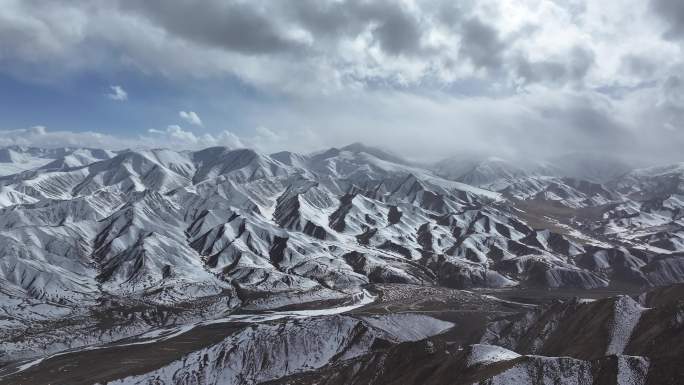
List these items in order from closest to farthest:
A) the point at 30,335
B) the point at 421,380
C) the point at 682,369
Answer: the point at 682,369
the point at 421,380
the point at 30,335

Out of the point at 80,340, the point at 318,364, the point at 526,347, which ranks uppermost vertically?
the point at 526,347

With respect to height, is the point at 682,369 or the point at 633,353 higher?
the point at 682,369

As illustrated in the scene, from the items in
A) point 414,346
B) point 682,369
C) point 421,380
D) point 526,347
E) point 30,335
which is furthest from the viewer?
point 30,335

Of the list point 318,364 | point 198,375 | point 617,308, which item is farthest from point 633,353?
point 198,375

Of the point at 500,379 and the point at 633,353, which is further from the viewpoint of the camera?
the point at 633,353

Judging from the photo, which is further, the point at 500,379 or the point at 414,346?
the point at 414,346

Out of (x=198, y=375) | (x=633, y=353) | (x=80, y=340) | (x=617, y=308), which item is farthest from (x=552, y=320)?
(x=80, y=340)

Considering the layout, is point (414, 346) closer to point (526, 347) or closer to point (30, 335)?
point (526, 347)

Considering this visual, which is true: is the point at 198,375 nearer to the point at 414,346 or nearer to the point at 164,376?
the point at 164,376

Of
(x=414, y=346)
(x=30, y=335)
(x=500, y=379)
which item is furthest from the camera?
(x=30, y=335)
